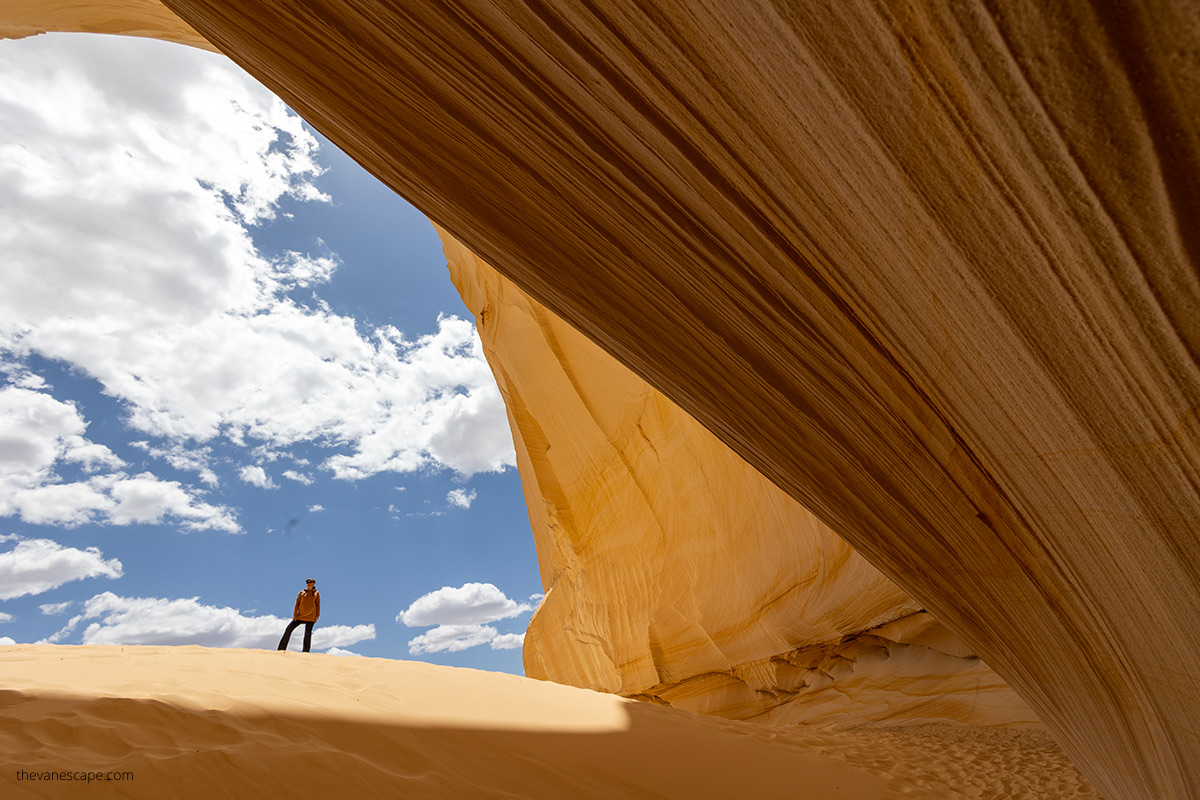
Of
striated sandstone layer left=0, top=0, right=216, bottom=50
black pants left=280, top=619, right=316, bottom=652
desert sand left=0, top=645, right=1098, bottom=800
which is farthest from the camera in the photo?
black pants left=280, top=619, right=316, bottom=652

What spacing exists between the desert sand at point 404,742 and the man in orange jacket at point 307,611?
2.39 meters

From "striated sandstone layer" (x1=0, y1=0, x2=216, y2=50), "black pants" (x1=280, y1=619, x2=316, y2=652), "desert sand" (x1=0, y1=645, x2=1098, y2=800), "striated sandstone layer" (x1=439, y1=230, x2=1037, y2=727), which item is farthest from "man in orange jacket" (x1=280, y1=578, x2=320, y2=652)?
"striated sandstone layer" (x1=0, y1=0, x2=216, y2=50)

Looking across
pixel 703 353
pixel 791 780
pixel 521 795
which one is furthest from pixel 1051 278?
pixel 791 780

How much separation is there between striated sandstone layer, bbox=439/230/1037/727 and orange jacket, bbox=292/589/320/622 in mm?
4274

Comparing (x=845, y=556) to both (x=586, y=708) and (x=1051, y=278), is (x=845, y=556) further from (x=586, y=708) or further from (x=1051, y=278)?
(x=1051, y=278)

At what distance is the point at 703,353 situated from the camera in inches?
74.2

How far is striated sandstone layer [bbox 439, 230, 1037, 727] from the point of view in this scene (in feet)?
20.5

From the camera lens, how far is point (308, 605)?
8.44 m

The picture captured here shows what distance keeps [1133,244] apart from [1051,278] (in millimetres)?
119

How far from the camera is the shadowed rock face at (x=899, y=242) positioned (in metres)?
0.86

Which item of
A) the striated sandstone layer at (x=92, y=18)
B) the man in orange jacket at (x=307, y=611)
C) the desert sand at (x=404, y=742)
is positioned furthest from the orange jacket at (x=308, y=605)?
the striated sandstone layer at (x=92, y=18)

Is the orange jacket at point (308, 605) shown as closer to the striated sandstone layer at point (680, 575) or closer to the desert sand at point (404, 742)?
the desert sand at point (404, 742)

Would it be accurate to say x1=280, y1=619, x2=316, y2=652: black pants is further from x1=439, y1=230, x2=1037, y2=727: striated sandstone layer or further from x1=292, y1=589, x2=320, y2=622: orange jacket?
x1=439, y1=230, x2=1037, y2=727: striated sandstone layer

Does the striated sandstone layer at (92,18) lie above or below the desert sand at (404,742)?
above
